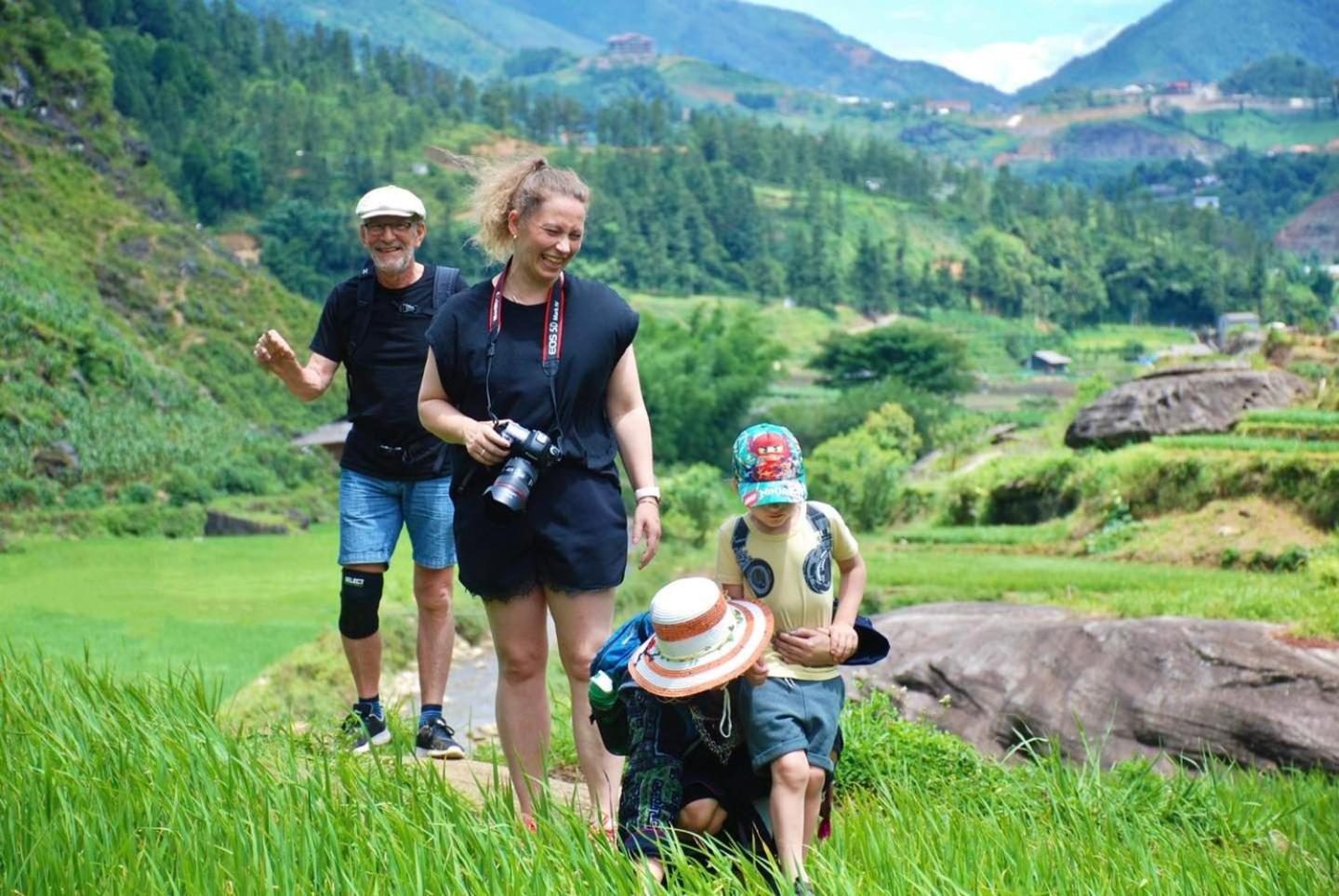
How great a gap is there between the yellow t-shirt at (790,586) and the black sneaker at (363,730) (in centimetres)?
168

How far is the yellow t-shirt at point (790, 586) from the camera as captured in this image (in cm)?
374

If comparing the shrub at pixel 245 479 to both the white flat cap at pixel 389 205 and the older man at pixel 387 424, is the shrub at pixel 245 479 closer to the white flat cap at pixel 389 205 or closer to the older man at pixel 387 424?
the older man at pixel 387 424

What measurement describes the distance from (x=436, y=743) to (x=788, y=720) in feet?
5.39

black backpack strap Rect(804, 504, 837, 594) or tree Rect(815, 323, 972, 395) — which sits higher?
black backpack strap Rect(804, 504, 837, 594)

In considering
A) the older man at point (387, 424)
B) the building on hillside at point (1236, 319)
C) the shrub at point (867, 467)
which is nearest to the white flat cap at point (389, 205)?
the older man at point (387, 424)

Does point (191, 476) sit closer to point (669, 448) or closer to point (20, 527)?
point (20, 527)

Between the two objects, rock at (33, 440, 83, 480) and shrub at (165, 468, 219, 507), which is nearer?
rock at (33, 440, 83, 480)

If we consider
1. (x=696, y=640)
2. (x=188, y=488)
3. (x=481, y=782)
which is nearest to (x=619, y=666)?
(x=696, y=640)

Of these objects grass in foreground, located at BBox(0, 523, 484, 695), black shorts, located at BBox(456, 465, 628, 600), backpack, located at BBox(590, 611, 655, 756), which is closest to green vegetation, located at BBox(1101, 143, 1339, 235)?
grass in foreground, located at BBox(0, 523, 484, 695)

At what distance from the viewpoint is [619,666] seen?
3.77 m

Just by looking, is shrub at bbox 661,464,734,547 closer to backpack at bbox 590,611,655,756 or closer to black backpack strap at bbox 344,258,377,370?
black backpack strap at bbox 344,258,377,370

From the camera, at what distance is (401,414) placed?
486 centimetres

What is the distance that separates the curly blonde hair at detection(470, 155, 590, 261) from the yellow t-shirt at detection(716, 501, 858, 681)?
89 centimetres

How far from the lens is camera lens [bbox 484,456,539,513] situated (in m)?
3.76
